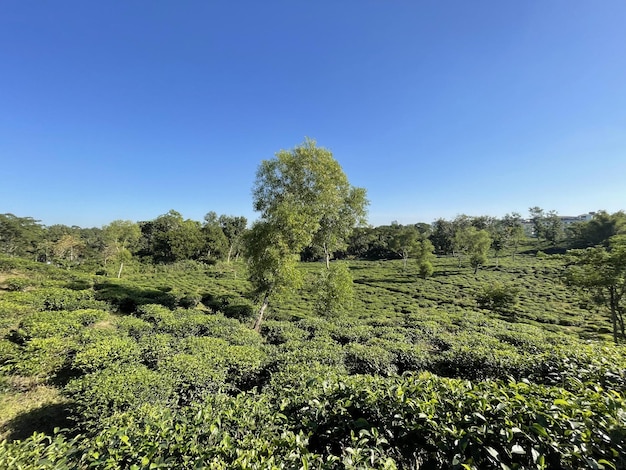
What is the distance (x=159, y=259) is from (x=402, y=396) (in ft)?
203

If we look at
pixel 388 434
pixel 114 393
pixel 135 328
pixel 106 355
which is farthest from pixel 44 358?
pixel 388 434

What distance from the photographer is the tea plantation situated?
8.59 ft

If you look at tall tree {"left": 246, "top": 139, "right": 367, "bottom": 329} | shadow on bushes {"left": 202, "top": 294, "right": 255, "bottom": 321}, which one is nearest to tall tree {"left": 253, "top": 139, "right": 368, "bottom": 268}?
tall tree {"left": 246, "top": 139, "right": 367, "bottom": 329}

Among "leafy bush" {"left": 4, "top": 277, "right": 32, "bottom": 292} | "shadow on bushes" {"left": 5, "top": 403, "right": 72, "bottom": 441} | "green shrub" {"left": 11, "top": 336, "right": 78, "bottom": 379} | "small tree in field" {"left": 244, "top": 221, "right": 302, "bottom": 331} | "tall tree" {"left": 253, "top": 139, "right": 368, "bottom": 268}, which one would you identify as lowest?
"shadow on bushes" {"left": 5, "top": 403, "right": 72, "bottom": 441}

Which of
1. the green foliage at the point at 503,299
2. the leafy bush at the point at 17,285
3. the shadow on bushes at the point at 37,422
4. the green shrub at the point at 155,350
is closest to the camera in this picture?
the shadow on bushes at the point at 37,422

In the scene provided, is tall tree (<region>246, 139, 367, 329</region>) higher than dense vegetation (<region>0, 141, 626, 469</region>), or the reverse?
tall tree (<region>246, 139, 367, 329</region>)

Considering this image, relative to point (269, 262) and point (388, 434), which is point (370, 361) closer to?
point (388, 434)

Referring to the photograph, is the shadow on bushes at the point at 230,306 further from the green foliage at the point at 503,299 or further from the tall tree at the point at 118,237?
the tall tree at the point at 118,237

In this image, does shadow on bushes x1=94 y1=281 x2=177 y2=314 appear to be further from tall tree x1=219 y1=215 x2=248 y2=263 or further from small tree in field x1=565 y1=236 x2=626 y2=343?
tall tree x1=219 y1=215 x2=248 y2=263

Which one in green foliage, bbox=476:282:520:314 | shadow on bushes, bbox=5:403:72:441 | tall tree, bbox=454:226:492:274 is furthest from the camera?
tall tree, bbox=454:226:492:274

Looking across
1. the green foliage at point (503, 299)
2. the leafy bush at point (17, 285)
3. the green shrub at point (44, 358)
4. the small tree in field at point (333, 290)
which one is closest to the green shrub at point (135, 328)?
the green shrub at point (44, 358)

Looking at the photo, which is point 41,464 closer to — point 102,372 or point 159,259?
point 102,372

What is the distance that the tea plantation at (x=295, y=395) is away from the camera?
2.62m

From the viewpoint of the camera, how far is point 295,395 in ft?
13.8
